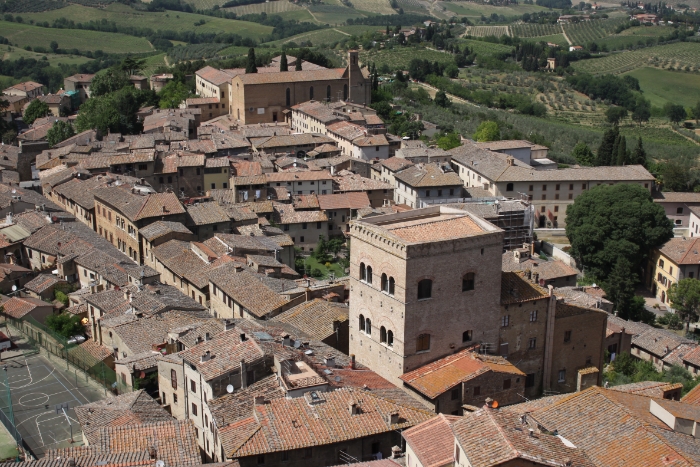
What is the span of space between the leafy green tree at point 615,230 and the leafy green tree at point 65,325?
38.3 metres

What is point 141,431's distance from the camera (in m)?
29.1

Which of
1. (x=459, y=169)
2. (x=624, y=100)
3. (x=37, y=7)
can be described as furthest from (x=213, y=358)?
(x=37, y=7)

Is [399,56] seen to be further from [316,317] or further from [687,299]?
[316,317]

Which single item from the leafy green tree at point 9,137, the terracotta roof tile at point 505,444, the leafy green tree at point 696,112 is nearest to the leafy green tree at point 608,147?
the leafy green tree at point 9,137

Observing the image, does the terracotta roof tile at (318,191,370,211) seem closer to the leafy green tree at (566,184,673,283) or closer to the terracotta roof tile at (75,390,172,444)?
the leafy green tree at (566,184,673,283)

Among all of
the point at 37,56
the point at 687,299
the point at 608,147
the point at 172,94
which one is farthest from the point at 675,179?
the point at 37,56

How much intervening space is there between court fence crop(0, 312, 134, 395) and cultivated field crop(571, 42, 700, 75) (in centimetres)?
14357

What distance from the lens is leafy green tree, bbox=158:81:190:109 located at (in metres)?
98.6

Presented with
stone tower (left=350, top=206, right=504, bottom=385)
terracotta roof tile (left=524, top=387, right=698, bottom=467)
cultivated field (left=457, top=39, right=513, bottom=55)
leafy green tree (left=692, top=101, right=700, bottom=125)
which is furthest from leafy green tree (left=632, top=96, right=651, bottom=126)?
terracotta roof tile (left=524, top=387, right=698, bottom=467)

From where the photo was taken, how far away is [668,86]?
158 m

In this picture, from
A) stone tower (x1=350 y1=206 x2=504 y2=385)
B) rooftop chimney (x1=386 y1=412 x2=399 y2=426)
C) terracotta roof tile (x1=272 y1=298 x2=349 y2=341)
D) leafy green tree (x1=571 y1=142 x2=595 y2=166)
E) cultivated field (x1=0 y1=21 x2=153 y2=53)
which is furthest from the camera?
cultivated field (x1=0 y1=21 x2=153 y2=53)

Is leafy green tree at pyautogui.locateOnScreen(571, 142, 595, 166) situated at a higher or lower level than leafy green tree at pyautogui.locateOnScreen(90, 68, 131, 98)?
lower

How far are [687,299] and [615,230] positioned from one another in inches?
320

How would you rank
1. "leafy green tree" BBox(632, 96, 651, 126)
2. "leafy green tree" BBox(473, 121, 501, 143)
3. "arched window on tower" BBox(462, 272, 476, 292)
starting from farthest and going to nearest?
1. "leafy green tree" BBox(632, 96, 651, 126)
2. "leafy green tree" BBox(473, 121, 501, 143)
3. "arched window on tower" BBox(462, 272, 476, 292)
